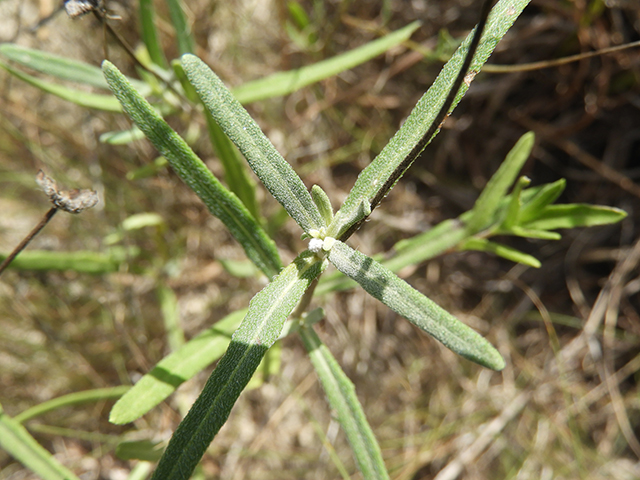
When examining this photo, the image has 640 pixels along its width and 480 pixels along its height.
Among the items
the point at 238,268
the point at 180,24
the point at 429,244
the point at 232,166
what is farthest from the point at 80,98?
the point at 429,244

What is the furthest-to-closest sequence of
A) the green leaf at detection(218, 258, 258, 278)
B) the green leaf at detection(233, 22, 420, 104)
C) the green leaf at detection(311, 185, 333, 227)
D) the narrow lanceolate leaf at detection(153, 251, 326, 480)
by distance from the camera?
the green leaf at detection(218, 258, 258, 278) → the green leaf at detection(233, 22, 420, 104) → the green leaf at detection(311, 185, 333, 227) → the narrow lanceolate leaf at detection(153, 251, 326, 480)

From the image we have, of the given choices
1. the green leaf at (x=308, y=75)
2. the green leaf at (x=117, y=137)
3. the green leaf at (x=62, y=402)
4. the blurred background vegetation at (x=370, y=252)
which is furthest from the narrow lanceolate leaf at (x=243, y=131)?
the blurred background vegetation at (x=370, y=252)

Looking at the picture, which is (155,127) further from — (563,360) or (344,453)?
(563,360)

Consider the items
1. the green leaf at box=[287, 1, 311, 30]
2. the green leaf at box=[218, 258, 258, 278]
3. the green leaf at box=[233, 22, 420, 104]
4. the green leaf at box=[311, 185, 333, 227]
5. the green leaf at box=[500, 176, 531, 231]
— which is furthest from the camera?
the green leaf at box=[287, 1, 311, 30]

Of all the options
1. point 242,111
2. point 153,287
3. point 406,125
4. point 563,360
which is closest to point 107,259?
point 153,287

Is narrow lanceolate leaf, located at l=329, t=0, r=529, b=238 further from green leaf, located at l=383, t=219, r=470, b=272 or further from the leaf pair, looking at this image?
green leaf, located at l=383, t=219, r=470, b=272

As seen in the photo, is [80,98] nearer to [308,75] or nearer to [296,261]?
[308,75]

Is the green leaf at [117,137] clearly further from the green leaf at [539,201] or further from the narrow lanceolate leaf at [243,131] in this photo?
the green leaf at [539,201]

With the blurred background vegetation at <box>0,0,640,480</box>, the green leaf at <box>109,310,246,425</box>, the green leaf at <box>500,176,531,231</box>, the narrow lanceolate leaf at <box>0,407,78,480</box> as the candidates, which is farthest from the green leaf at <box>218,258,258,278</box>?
the green leaf at <box>500,176,531,231</box>
